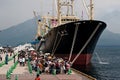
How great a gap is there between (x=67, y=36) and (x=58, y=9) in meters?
7.90

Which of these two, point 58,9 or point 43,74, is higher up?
point 58,9

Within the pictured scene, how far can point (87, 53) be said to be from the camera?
55.0 metres

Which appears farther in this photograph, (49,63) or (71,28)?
(71,28)

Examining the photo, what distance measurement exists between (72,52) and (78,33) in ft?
10.7

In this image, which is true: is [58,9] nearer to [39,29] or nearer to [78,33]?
[78,33]

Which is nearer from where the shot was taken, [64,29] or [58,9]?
[64,29]

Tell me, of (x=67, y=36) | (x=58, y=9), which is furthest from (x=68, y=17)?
(x=67, y=36)

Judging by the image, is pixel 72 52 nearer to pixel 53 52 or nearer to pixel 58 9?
pixel 53 52

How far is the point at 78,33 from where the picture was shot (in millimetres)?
55000

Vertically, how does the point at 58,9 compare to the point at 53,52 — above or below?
above

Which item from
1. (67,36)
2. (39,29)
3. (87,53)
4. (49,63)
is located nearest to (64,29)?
(67,36)

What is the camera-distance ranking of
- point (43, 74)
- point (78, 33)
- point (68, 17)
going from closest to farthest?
point (43, 74)
point (78, 33)
point (68, 17)

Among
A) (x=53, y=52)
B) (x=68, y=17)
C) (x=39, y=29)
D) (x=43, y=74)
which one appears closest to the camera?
(x=43, y=74)

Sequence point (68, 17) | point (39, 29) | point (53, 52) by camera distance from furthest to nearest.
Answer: point (39, 29) < point (68, 17) < point (53, 52)
